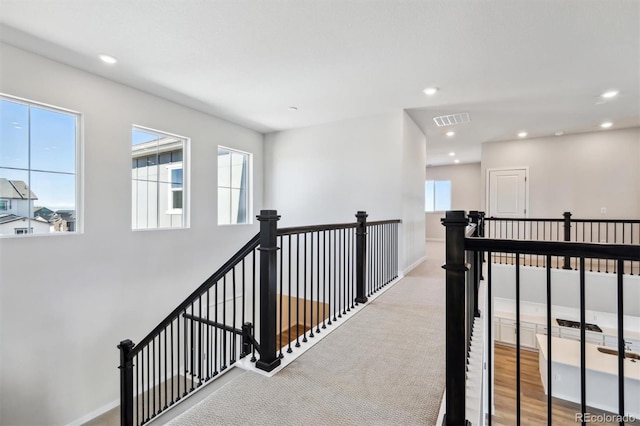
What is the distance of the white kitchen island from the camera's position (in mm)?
4367

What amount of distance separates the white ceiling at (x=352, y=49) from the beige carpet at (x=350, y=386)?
8.78 ft

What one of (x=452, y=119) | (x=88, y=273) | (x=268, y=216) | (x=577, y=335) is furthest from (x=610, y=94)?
(x=88, y=273)

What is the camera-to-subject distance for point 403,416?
5.35 ft

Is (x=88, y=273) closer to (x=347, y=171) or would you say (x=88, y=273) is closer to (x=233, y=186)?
→ (x=233, y=186)

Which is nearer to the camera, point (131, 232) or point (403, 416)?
point (403, 416)

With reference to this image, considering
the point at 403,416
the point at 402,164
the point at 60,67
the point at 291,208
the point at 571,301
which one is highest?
the point at 60,67

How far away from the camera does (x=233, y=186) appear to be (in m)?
5.86

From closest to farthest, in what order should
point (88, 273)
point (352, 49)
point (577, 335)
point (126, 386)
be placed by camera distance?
point (126, 386), point (352, 49), point (88, 273), point (577, 335)

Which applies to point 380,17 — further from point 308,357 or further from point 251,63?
point 308,357

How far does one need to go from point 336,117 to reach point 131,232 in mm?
3584

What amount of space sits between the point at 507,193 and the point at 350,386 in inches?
268

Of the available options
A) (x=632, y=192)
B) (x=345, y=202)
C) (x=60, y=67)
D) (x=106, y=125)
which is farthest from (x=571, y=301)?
(x=60, y=67)

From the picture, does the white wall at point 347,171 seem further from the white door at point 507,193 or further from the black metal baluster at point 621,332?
the black metal baluster at point 621,332

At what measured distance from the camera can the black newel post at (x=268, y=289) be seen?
210 centimetres
